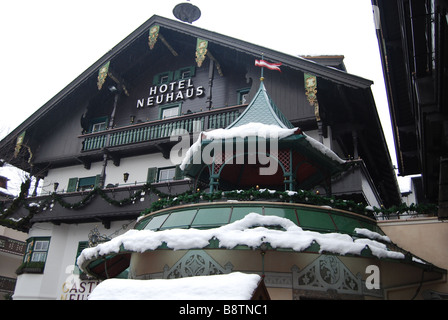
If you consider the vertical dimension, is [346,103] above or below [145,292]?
above

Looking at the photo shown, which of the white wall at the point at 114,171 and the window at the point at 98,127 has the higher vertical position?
the window at the point at 98,127

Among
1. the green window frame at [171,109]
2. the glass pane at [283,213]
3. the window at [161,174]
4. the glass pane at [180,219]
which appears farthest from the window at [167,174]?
the glass pane at [283,213]

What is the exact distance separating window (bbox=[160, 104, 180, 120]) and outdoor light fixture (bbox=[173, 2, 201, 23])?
23.9 ft

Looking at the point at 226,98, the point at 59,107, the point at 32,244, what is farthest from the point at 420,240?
the point at 59,107

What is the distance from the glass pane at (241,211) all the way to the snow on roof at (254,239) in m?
0.44

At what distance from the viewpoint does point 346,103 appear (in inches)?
741

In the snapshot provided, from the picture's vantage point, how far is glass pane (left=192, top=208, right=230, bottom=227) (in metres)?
12.3

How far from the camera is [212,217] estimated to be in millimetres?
12539

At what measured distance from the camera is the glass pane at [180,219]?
12734 millimetres

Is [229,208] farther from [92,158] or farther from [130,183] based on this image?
[92,158]
